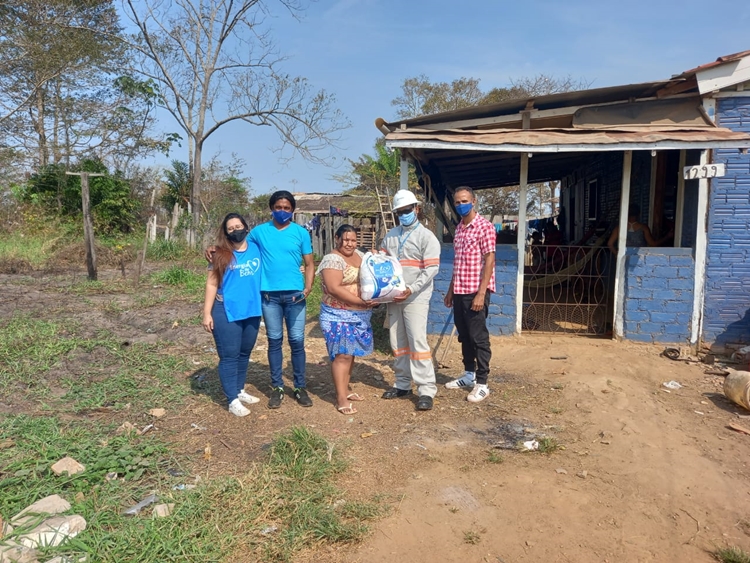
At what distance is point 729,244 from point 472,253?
334 cm

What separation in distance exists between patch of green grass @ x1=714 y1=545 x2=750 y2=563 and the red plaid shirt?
7.66 feet

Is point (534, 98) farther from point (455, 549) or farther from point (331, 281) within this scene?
point (455, 549)

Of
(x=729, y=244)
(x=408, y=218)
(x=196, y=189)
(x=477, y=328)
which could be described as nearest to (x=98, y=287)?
(x=408, y=218)

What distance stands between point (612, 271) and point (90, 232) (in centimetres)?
933

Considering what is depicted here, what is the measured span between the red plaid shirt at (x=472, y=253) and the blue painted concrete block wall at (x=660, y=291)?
92.9 inches

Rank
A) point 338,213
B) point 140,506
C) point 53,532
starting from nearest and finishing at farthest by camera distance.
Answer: point 53,532 < point 140,506 < point 338,213

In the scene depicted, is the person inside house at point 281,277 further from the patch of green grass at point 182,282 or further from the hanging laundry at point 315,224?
the hanging laundry at point 315,224

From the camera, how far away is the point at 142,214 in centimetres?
1802

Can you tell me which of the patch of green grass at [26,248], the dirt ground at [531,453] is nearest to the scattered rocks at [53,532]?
the dirt ground at [531,453]

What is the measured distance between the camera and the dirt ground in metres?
2.55

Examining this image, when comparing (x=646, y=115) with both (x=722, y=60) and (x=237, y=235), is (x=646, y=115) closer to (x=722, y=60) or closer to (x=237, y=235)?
(x=722, y=60)

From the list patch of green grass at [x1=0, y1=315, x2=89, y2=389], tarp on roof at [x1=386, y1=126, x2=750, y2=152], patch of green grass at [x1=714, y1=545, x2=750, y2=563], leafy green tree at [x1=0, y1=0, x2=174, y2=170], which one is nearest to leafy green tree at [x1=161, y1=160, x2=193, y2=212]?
leafy green tree at [x1=0, y1=0, x2=174, y2=170]

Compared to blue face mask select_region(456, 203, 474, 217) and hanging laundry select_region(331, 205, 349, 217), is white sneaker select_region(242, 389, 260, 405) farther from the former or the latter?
hanging laundry select_region(331, 205, 349, 217)

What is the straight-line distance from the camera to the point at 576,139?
533 centimetres
